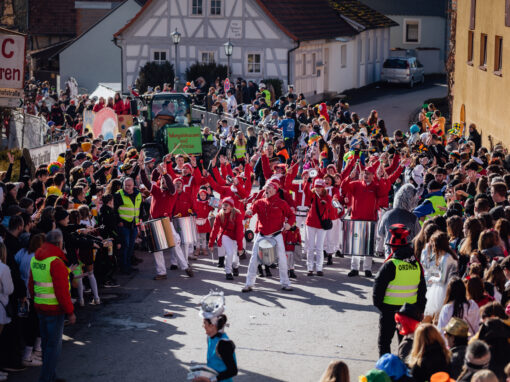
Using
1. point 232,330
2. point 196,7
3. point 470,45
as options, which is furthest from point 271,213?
point 196,7

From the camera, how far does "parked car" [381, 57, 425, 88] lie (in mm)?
48812

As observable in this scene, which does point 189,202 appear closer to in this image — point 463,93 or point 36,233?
point 36,233

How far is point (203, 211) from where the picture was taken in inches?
655

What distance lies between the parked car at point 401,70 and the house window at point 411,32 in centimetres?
902

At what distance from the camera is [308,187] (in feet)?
51.5

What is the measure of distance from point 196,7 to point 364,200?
2857cm

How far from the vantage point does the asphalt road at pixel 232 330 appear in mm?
10859

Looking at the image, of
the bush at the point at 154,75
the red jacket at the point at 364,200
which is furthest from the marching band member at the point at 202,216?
the bush at the point at 154,75

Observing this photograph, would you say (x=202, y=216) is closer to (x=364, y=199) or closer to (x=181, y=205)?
(x=181, y=205)

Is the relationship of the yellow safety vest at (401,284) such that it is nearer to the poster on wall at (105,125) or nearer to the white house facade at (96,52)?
the poster on wall at (105,125)

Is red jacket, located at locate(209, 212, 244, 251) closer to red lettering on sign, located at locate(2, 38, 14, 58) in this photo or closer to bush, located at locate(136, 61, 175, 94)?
red lettering on sign, located at locate(2, 38, 14, 58)

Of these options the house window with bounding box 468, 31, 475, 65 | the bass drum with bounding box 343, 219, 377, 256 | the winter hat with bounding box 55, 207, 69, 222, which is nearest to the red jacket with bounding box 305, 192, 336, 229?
the bass drum with bounding box 343, 219, 377, 256

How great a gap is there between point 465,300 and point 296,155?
17037 millimetres

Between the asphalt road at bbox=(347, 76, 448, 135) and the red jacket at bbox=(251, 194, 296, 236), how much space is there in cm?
1976
